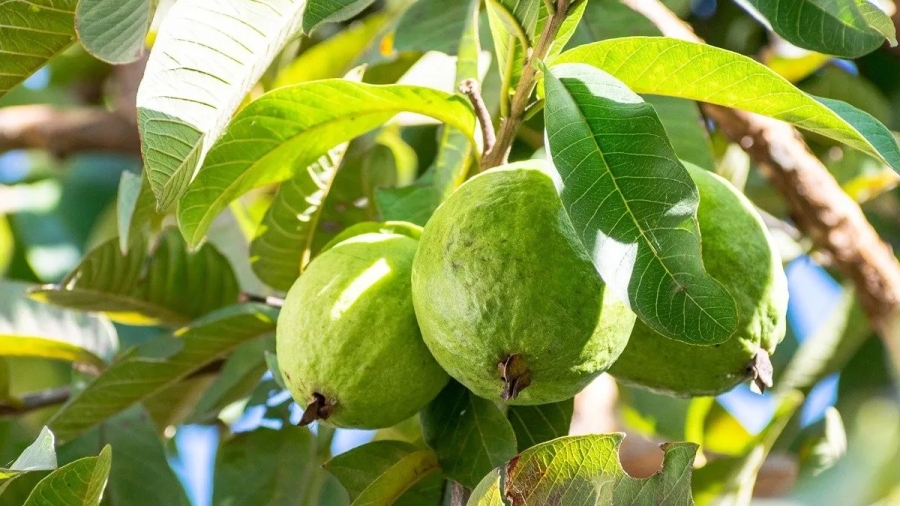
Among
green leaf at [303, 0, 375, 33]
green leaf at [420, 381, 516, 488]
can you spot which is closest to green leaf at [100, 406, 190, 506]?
green leaf at [420, 381, 516, 488]

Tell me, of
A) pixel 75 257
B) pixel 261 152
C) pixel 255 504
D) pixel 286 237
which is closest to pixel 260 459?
pixel 255 504

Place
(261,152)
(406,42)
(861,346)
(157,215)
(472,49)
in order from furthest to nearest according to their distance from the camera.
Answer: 1. (861,346)
2. (406,42)
3. (157,215)
4. (472,49)
5. (261,152)

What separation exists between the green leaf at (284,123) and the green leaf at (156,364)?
32 cm

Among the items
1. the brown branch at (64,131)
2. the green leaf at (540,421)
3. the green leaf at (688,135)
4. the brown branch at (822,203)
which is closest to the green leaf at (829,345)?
the brown branch at (822,203)

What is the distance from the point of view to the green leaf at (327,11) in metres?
0.81

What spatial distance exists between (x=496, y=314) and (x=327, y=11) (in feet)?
0.99

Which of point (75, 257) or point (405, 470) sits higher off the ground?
point (405, 470)

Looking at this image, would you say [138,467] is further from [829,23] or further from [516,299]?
[829,23]

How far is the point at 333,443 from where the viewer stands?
150 centimetres

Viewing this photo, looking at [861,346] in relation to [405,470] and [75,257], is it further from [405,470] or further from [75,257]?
[75,257]

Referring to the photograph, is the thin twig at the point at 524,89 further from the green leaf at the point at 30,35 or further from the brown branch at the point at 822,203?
the brown branch at the point at 822,203

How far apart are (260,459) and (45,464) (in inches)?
24.1

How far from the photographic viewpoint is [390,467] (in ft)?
3.42

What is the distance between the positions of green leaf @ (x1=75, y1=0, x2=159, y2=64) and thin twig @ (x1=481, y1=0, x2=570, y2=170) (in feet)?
1.23
